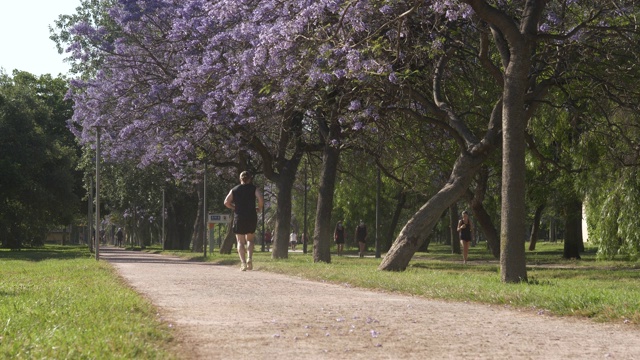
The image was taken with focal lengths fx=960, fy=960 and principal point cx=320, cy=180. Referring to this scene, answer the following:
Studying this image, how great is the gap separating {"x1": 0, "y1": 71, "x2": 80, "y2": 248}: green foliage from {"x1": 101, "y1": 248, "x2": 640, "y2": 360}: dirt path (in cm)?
3985

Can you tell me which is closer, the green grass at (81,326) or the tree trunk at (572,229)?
the green grass at (81,326)

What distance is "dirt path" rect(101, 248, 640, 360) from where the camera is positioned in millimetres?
7293

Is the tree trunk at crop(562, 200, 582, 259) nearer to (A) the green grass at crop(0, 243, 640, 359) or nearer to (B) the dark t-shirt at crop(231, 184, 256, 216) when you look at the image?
(B) the dark t-shirt at crop(231, 184, 256, 216)

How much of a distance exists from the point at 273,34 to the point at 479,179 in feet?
53.9

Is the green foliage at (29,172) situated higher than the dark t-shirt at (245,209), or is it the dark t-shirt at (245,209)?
the green foliage at (29,172)

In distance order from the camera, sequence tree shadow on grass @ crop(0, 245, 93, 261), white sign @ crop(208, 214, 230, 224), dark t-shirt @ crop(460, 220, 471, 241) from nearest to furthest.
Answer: dark t-shirt @ crop(460, 220, 471, 241)
tree shadow on grass @ crop(0, 245, 93, 261)
white sign @ crop(208, 214, 230, 224)

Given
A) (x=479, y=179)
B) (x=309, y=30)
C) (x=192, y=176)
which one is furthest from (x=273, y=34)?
(x=192, y=176)

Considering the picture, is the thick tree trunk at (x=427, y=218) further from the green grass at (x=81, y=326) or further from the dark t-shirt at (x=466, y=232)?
the dark t-shirt at (x=466, y=232)

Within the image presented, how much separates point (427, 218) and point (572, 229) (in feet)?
59.6

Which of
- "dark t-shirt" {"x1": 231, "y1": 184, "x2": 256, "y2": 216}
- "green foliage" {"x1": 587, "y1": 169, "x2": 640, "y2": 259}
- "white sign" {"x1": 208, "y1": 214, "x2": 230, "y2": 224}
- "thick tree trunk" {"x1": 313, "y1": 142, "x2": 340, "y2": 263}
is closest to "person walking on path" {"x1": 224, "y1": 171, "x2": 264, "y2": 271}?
"dark t-shirt" {"x1": 231, "y1": 184, "x2": 256, "y2": 216}

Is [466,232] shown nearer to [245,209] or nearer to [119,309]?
[245,209]

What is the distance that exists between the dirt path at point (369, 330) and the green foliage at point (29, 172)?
131 feet

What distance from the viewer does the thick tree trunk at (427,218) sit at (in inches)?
815

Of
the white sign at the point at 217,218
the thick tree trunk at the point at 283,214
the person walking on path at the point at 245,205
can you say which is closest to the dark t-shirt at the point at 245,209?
the person walking on path at the point at 245,205
